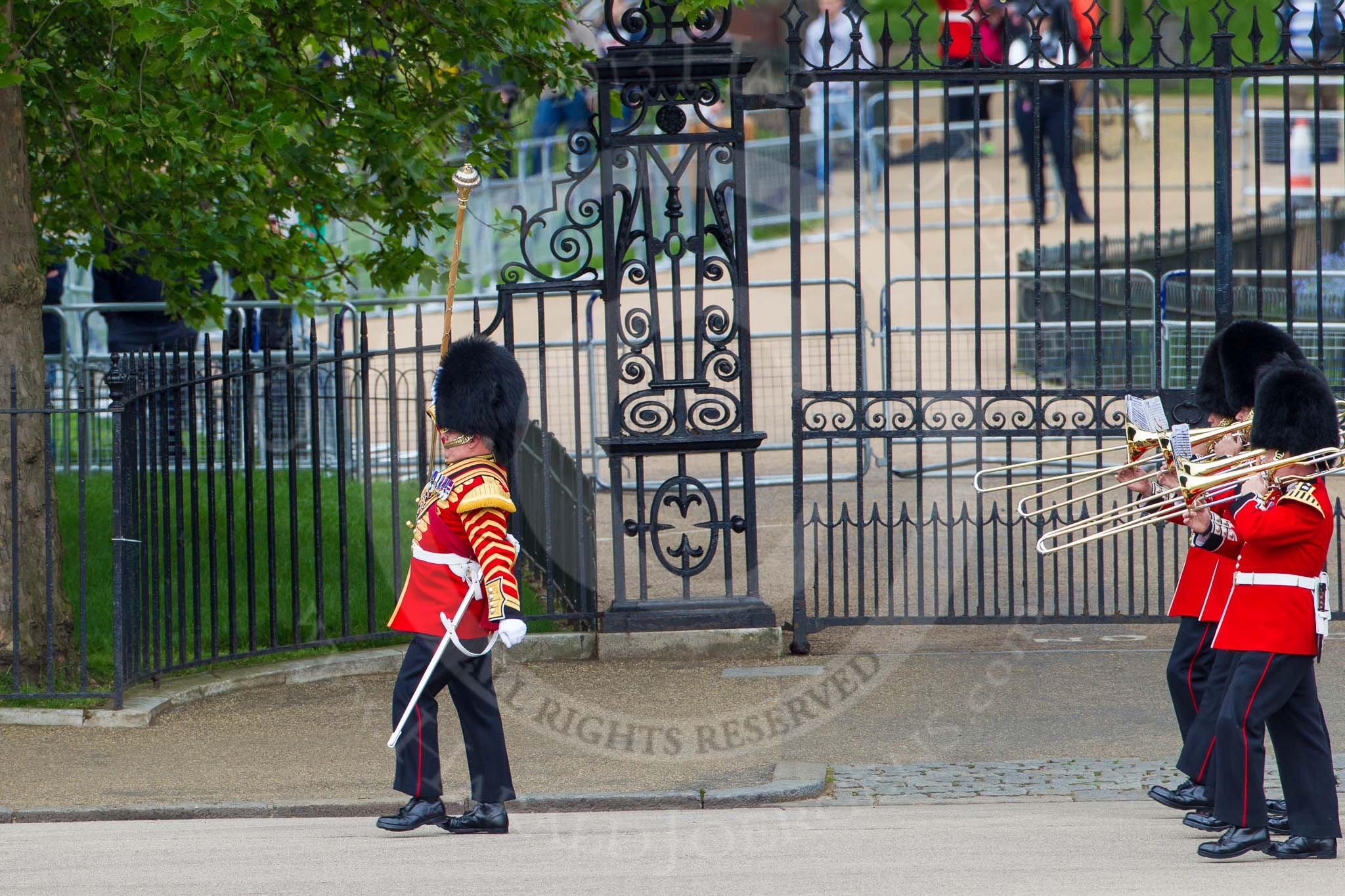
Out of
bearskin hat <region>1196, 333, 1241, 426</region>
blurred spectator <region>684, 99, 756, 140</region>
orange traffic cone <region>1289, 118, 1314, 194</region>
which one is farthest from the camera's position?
orange traffic cone <region>1289, 118, 1314, 194</region>

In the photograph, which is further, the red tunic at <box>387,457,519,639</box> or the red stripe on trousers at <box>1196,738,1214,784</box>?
the red stripe on trousers at <box>1196,738,1214,784</box>

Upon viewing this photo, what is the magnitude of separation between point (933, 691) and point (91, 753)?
364 cm

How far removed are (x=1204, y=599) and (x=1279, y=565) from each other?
0.53m

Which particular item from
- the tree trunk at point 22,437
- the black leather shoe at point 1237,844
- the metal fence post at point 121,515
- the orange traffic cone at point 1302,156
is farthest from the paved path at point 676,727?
the orange traffic cone at point 1302,156

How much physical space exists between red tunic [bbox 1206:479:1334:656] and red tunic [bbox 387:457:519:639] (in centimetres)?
228

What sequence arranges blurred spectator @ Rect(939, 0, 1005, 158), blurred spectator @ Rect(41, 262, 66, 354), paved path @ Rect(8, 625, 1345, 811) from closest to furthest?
paved path @ Rect(8, 625, 1345, 811), blurred spectator @ Rect(939, 0, 1005, 158), blurred spectator @ Rect(41, 262, 66, 354)

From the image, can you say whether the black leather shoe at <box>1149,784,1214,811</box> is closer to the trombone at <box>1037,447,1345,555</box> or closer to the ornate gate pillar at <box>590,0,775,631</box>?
the trombone at <box>1037,447,1345,555</box>

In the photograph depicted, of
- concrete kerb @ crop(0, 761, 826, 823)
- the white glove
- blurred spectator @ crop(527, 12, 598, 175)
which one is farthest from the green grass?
blurred spectator @ crop(527, 12, 598, 175)

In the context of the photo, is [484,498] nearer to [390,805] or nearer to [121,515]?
[390,805]

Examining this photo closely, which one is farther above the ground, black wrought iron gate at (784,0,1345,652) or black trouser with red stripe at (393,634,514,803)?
black wrought iron gate at (784,0,1345,652)

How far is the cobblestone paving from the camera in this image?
6445 millimetres

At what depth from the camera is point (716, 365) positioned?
8.52m

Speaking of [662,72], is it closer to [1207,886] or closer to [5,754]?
[5,754]

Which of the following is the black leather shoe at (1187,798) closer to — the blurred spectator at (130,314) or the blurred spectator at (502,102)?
the blurred spectator at (502,102)
